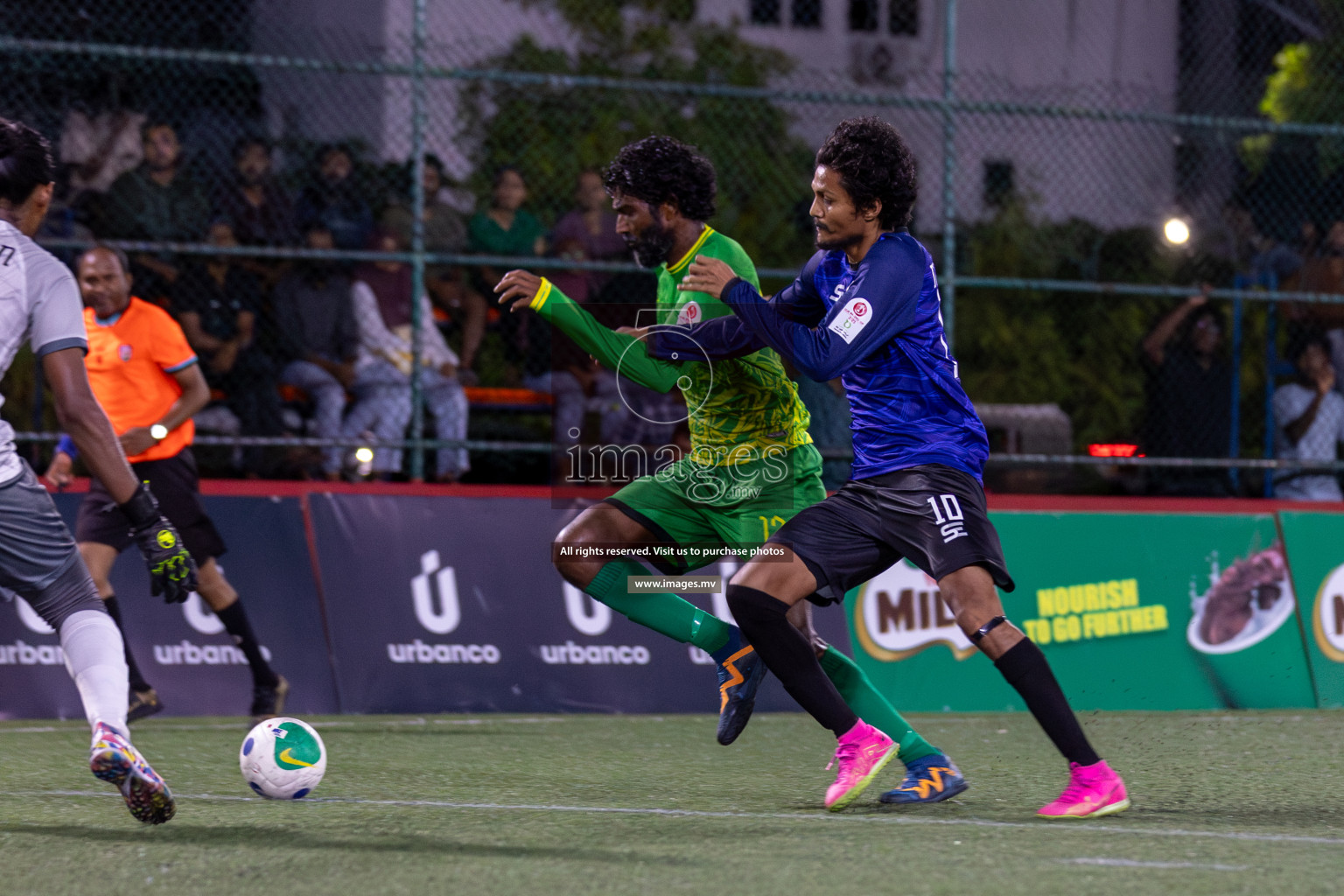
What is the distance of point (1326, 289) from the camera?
452 inches

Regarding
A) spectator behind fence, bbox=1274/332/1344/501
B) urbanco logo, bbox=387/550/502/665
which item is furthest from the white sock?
spectator behind fence, bbox=1274/332/1344/501

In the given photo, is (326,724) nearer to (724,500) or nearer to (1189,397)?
(724,500)

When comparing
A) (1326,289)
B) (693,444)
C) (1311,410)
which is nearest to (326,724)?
(693,444)

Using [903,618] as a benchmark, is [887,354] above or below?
above

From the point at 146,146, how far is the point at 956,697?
572 cm

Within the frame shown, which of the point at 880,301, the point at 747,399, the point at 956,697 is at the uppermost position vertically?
the point at 880,301

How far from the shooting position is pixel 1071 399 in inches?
581

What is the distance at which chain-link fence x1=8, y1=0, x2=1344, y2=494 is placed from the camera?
9.84 metres

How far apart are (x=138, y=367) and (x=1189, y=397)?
6813 millimetres

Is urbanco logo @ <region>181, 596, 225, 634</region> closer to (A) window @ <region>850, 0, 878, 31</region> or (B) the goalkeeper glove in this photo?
(B) the goalkeeper glove

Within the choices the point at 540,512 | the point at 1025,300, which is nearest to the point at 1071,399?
the point at 1025,300

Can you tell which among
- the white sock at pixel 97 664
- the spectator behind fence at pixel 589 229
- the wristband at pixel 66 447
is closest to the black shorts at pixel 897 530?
the white sock at pixel 97 664

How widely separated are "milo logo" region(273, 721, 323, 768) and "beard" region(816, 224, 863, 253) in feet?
7.47

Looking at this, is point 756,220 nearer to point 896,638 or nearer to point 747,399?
point 896,638
